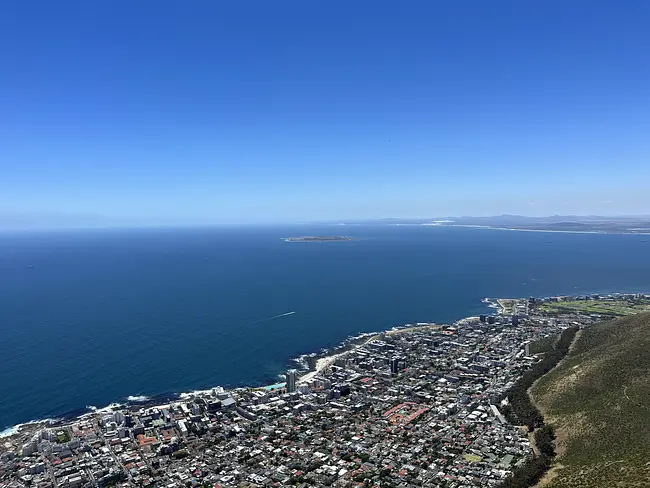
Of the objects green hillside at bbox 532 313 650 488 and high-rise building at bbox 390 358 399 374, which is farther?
high-rise building at bbox 390 358 399 374

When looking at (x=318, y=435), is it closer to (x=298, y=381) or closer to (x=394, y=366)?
(x=298, y=381)

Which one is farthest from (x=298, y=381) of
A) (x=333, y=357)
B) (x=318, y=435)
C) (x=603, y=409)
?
(x=603, y=409)

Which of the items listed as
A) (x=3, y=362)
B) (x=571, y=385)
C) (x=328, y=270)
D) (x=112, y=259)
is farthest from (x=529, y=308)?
(x=112, y=259)

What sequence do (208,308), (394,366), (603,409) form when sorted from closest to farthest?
(603,409) → (394,366) → (208,308)

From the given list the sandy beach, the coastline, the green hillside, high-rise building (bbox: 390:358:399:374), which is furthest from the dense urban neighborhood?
the green hillside

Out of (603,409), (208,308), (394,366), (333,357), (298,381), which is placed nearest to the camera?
(603,409)

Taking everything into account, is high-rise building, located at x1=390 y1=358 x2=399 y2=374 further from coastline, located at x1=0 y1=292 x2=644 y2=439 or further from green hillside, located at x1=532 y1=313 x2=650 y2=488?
green hillside, located at x1=532 y1=313 x2=650 y2=488

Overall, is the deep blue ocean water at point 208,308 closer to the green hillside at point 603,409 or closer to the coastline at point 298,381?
the coastline at point 298,381
